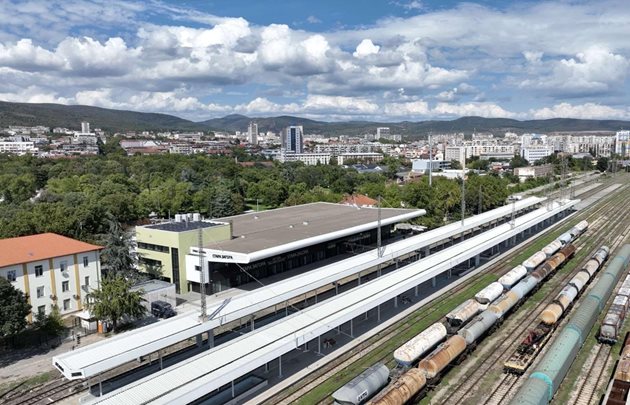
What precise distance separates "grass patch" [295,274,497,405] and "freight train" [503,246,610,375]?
6702 mm

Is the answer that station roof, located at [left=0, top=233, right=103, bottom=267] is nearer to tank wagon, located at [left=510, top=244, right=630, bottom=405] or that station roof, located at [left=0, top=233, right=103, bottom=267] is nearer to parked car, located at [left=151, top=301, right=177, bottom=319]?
parked car, located at [left=151, top=301, right=177, bottom=319]

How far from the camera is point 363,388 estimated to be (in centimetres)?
2370

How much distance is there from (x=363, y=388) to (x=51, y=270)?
2734 cm

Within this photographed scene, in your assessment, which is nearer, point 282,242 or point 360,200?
point 282,242

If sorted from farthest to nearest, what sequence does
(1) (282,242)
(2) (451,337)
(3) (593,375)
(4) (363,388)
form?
(1) (282,242) → (2) (451,337) → (3) (593,375) → (4) (363,388)

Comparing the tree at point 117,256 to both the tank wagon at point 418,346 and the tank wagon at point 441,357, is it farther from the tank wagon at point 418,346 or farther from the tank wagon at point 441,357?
the tank wagon at point 441,357

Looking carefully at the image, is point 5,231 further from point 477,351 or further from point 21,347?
point 477,351

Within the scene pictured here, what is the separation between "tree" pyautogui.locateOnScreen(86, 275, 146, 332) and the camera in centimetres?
3400

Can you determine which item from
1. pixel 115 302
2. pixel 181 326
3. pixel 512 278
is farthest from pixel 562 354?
pixel 115 302

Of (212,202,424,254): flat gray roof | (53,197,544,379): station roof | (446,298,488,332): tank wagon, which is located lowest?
(446,298,488,332): tank wagon

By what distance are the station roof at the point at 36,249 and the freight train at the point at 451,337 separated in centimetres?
2668

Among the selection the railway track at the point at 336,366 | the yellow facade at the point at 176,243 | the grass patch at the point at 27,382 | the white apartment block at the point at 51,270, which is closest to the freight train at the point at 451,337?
the railway track at the point at 336,366

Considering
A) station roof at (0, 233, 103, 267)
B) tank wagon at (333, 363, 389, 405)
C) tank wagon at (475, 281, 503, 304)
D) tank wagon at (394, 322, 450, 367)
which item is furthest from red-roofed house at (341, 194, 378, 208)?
tank wagon at (333, 363, 389, 405)

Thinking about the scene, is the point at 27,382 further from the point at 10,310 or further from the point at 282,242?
the point at 282,242
